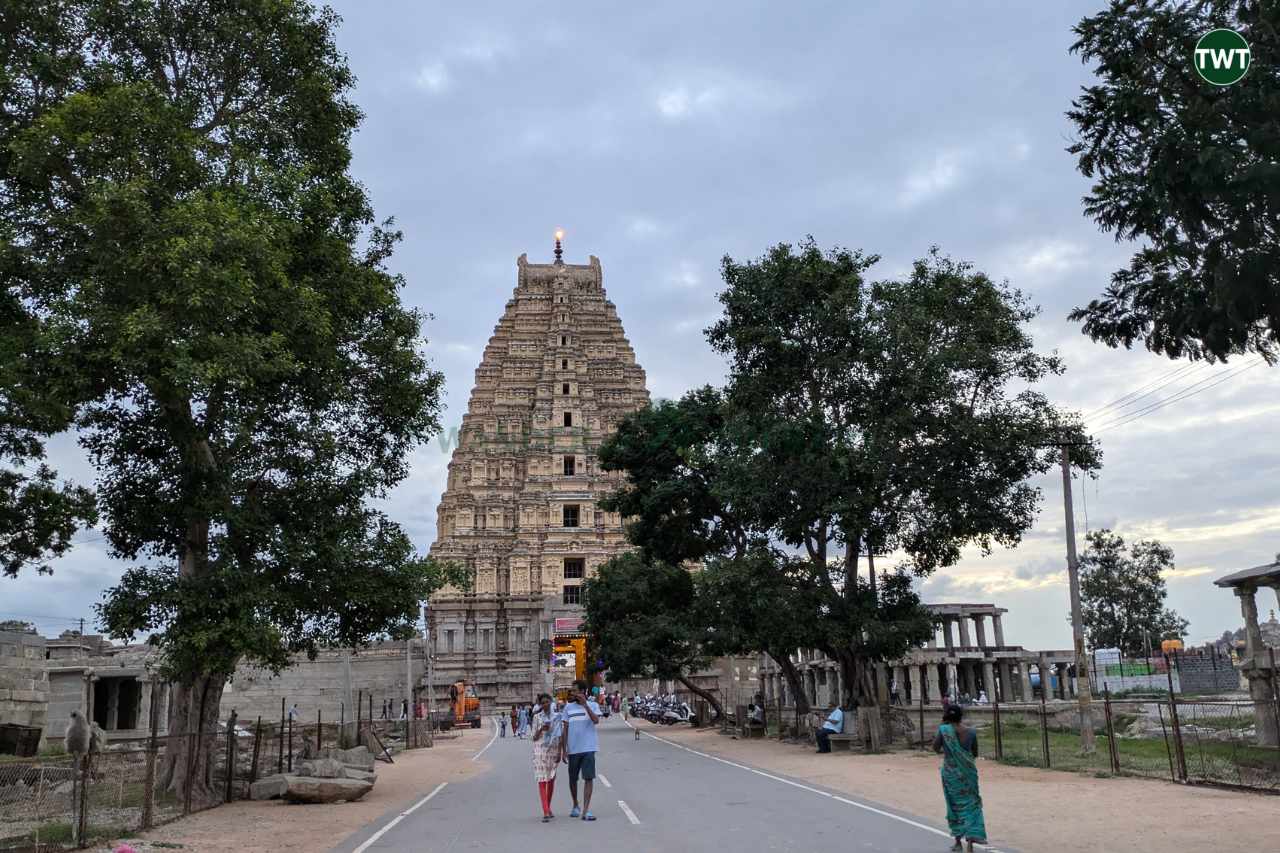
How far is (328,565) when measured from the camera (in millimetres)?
19016

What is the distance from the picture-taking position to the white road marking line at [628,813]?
13830mm

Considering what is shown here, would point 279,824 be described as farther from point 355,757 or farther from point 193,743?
point 355,757

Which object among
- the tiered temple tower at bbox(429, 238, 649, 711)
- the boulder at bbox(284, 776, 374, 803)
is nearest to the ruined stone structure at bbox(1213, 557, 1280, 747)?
the boulder at bbox(284, 776, 374, 803)

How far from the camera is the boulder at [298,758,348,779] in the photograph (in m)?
19.3

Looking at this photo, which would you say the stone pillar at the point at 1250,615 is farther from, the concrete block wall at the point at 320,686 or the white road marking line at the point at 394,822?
the concrete block wall at the point at 320,686

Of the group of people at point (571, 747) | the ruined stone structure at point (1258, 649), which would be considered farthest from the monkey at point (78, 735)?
the ruined stone structure at point (1258, 649)

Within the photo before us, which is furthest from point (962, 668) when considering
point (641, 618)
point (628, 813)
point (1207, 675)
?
point (628, 813)

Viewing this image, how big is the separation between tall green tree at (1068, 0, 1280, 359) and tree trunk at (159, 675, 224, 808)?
16.0 meters

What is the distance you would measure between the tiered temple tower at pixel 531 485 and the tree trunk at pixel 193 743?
174 ft

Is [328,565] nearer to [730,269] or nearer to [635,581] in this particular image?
[730,269]

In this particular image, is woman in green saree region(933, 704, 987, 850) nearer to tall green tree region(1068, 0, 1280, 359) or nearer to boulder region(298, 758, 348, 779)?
tall green tree region(1068, 0, 1280, 359)

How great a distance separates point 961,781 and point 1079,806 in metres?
5.24

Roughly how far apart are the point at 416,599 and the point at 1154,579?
68.6m

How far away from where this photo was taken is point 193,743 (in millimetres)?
17250
